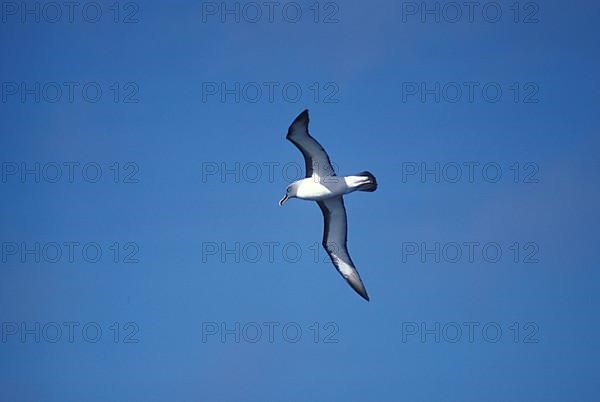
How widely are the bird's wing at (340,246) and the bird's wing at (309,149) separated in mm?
1355

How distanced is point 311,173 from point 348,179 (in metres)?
1.32

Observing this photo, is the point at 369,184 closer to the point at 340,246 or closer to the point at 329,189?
the point at 329,189

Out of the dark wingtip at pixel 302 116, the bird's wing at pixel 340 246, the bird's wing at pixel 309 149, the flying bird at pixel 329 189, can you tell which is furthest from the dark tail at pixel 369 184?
the bird's wing at pixel 340 246

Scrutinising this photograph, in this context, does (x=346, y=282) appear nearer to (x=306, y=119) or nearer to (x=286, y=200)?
(x=286, y=200)

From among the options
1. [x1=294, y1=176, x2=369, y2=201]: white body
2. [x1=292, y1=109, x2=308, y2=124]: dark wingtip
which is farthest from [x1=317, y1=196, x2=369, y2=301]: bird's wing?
[x1=292, y1=109, x2=308, y2=124]: dark wingtip

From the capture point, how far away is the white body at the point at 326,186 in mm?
20703

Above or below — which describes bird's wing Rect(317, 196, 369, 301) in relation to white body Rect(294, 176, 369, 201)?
below

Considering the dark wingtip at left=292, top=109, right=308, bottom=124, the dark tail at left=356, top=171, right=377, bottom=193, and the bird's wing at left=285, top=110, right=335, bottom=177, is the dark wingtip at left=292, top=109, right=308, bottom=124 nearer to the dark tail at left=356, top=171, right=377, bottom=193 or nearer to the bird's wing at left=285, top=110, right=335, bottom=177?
the bird's wing at left=285, top=110, right=335, bottom=177

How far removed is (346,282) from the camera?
2281cm

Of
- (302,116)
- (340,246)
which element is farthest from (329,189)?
(340,246)

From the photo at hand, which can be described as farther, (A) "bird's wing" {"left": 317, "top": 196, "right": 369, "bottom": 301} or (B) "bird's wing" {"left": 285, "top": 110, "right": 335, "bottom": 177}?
(A) "bird's wing" {"left": 317, "top": 196, "right": 369, "bottom": 301}

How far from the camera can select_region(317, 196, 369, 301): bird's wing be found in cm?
2261

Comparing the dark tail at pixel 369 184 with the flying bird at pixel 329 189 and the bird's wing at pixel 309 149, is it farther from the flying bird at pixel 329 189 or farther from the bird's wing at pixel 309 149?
the bird's wing at pixel 309 149

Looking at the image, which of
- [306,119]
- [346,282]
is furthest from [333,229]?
[306,119]
